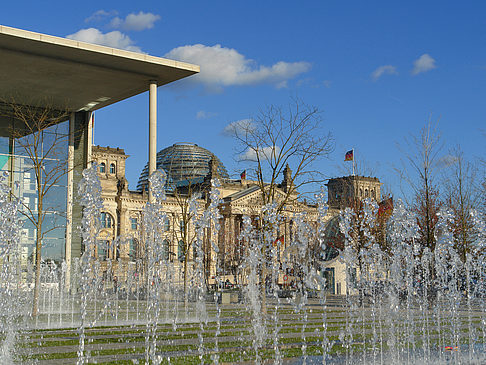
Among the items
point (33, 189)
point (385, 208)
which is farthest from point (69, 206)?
point (385, 208)

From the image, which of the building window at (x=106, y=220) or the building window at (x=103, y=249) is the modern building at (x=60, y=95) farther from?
the building window at (x=106, y=220)

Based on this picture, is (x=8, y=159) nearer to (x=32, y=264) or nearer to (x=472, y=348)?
(x=32, y=264)

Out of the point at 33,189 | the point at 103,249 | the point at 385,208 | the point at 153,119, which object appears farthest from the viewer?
the point at 103,249

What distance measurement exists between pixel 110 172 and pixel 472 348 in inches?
2692

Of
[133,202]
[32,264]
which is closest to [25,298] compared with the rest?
[32,264]

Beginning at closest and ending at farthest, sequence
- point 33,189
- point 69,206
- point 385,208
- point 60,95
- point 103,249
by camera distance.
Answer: point 60,95
point 33,189
point 69,206
point 385,208
point 103,249

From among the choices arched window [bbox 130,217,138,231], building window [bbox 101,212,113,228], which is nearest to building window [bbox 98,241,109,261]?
building window [bbox 101,212,113,228]

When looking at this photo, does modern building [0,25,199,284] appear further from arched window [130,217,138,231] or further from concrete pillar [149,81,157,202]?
arched window [130,217,138,231]

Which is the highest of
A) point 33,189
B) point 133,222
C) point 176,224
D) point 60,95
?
point 60,95

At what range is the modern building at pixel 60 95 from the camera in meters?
19.9

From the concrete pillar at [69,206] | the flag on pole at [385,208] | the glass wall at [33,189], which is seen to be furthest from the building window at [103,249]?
the flag on pole at [385,208]

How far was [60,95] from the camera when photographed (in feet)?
84.1

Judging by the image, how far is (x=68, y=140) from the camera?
2738cm

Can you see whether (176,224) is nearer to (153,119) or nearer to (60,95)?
(60,95)
